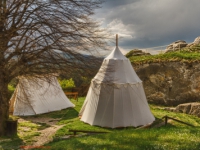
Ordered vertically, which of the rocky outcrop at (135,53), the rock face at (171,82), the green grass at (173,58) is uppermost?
the rocky outcrop at (135,53)

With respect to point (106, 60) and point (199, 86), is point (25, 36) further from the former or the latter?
point (199, 86)

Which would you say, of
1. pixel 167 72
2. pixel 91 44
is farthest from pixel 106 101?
pixel 167 72

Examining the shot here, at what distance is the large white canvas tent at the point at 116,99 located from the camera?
49.8ft

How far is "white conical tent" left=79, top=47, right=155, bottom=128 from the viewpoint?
49.8ft

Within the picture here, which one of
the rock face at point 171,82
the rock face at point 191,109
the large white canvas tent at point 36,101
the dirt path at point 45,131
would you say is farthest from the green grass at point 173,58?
the dirt path at point 45,131

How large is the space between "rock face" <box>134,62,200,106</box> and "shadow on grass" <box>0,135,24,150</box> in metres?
14.2

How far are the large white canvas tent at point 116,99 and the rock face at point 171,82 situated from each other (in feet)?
24.1

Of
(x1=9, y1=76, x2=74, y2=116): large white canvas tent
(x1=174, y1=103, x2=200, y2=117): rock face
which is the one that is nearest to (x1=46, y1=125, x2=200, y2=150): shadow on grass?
(x1=174, y1=103, x2=200, y2=117): rock face

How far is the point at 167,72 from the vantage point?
77.5ft

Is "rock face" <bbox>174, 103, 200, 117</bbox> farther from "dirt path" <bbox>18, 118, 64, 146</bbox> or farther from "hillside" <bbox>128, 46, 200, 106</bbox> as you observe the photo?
"dirt path" <bbox>18, 118, 64, 146</bbox>

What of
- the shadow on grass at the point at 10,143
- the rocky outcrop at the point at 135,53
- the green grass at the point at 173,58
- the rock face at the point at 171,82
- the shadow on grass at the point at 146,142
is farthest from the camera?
the rocky outcrop at the point at 135,53

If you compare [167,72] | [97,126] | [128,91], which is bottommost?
[97,126]

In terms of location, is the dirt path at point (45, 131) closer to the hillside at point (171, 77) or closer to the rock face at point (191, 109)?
the rock face at point (191, 109)

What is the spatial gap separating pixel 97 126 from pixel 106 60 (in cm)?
428
